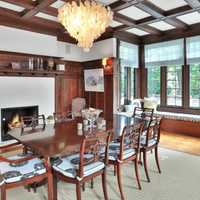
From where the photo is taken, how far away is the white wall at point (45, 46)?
4.77 metres

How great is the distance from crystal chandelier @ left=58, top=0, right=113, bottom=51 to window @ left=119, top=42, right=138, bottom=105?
Result: 9.41 ft

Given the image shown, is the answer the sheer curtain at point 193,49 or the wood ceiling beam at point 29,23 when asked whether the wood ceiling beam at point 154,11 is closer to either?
the sheer curtain at point 193,49

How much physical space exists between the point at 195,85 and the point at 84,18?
4.10m

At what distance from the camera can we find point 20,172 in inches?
80.9

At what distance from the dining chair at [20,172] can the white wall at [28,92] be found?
2732 mm

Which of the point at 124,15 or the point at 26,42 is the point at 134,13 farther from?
the point at 26,42

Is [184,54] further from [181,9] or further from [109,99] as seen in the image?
[109,99]

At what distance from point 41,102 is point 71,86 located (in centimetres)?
132

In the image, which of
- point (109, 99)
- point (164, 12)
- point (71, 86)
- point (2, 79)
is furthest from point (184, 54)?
point (2, 79)

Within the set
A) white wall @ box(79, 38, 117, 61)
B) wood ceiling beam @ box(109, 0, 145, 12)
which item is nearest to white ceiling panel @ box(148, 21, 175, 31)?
Answer: white wall @ box(79, 38, 117, 61)

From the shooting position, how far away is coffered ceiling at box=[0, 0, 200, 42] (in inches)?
156

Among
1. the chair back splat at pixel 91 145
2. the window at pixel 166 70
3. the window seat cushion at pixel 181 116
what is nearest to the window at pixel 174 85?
the window at pixel 166 70

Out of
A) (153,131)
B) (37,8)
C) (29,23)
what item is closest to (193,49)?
(153,131)

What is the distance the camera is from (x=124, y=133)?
2.42m
